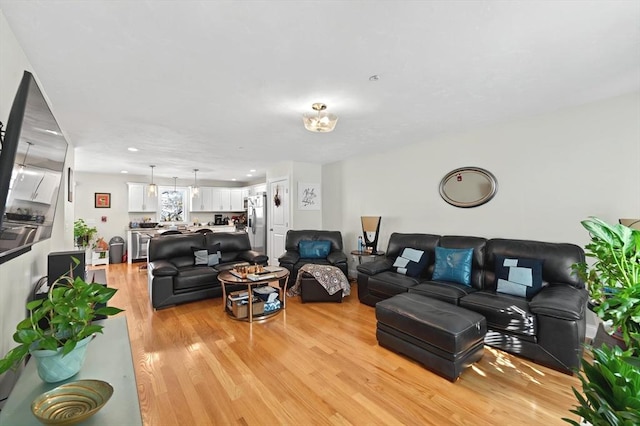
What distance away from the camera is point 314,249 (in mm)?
4781

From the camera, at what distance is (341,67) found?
2045mm

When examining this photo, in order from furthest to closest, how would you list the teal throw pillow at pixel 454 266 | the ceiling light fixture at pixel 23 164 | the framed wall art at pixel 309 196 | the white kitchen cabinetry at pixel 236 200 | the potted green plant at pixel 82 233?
the white kitchen cabinetry at pixel 236 200 < the potted green plant at pixel 82 233 < the framed wall art at pixel 309 196 < the teal throw pillow at pixel 454 266 < the ceiling light fixture at pixel 23 164

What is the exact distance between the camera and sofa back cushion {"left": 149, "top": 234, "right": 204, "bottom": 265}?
424 cm

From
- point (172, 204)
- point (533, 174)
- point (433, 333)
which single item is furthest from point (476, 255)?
point (172, 204)

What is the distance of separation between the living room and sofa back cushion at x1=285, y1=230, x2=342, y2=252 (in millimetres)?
836

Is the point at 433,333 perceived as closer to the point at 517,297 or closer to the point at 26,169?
the point at 517,297

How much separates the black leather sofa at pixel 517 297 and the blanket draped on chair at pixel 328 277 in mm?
280

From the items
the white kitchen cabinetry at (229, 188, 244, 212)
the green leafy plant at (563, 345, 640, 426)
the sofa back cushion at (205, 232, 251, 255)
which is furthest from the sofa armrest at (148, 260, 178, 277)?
the white kitchen cabinetry at (229, 188, 244, 212)

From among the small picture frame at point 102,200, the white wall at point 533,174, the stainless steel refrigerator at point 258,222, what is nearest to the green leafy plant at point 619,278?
the white wall at point 533,174

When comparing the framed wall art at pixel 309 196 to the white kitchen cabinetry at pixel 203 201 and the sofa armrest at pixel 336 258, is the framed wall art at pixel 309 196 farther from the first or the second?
the white kitchen cabinetry at pixel 203 201

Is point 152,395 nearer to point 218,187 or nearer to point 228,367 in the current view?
point 228,367

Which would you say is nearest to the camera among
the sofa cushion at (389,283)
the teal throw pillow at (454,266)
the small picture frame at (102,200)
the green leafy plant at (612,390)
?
the green leafy plant at (612,390)

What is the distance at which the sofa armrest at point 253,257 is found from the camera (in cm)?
456

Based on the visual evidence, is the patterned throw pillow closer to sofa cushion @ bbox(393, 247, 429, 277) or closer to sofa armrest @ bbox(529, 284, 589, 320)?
sofa cushion @ bbox(393, 247, 429, 277)
